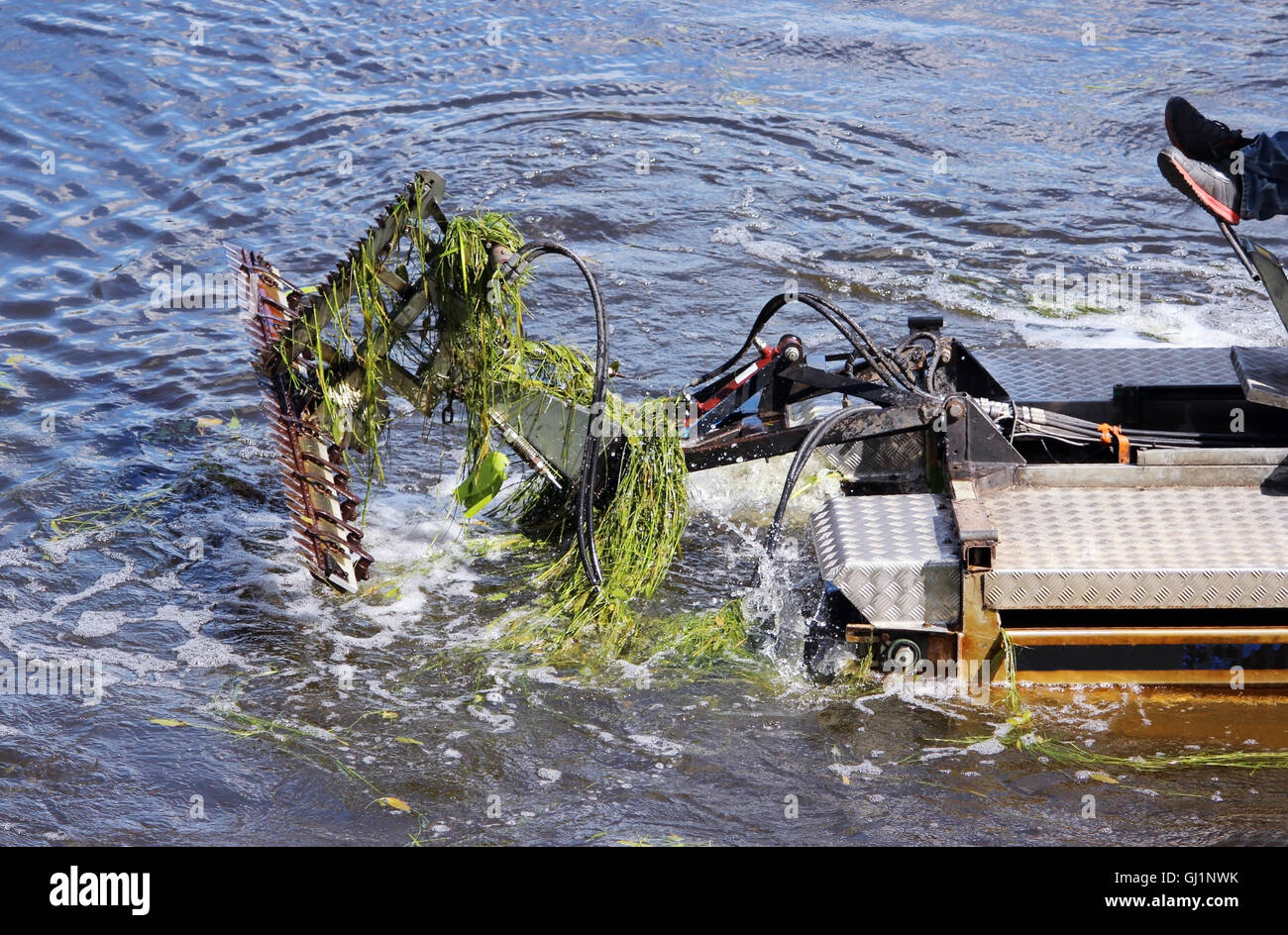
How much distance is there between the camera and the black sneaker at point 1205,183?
4691 millimetres

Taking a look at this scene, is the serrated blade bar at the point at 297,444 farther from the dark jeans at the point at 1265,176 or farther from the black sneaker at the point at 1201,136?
the dark jeans at the point at 1265,176

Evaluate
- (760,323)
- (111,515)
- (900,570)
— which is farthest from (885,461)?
(111,515)

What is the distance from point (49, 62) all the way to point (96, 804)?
10261 mm

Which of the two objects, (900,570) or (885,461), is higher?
(885,461)

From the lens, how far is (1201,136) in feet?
17.3

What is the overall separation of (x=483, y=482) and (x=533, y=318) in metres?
3.75

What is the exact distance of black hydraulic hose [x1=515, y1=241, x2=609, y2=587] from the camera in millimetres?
4906

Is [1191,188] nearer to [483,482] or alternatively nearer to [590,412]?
[590,412]

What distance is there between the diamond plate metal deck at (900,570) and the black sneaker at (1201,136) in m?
1.97

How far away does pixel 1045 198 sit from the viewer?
10.6 meters

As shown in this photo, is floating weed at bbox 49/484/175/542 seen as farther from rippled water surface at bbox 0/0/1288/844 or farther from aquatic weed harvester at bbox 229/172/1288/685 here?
aquatic weed harvester at bbox 229/172/1288/685

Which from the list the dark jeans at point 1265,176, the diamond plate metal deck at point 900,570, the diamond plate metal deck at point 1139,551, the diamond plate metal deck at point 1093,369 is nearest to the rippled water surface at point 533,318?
the diamond plate metal deck at point 900,570

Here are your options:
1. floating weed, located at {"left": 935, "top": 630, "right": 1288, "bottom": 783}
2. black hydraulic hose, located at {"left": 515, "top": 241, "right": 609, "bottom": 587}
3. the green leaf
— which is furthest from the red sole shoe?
the green leaf
